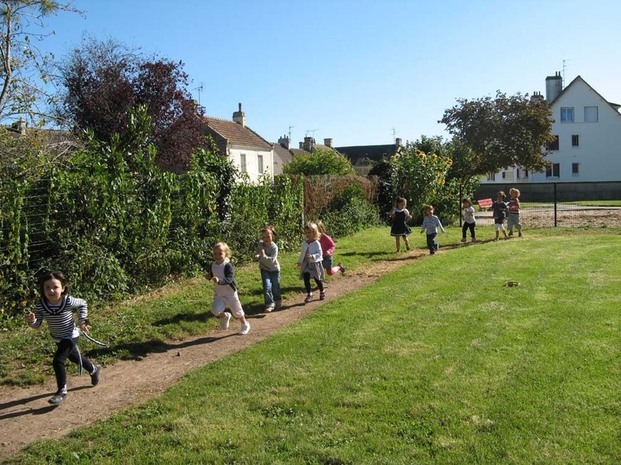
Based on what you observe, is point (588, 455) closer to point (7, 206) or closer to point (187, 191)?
point (7, 206)

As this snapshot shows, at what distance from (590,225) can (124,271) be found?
16.7m

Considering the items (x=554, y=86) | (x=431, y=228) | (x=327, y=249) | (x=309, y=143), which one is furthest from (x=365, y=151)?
Answer: (x=327, y=249)

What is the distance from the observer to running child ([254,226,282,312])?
9.55m

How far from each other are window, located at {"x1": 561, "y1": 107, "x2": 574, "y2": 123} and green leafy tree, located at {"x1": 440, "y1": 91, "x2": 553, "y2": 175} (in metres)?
12.8

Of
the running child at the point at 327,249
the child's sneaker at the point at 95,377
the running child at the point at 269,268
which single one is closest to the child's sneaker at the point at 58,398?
the child's sneaker at the point at 95,377

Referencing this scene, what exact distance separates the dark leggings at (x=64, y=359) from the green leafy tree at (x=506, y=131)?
37.0 meters

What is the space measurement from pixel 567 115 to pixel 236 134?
2920 centimetres

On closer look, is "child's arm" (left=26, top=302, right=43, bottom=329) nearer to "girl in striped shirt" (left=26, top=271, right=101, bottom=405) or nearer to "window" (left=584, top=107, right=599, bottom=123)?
"girl in striped shirt" (left=26, top=271, right=101, bottom=405)

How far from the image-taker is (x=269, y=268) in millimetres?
9609

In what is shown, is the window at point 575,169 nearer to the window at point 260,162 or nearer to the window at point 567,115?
the window at point 567,115

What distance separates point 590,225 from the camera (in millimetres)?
20750

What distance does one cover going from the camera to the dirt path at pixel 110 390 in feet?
16.9

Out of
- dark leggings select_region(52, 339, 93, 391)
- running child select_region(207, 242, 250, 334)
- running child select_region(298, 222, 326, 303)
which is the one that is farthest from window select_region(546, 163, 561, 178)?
dark leggings select_region(52, 339, 93, 391)

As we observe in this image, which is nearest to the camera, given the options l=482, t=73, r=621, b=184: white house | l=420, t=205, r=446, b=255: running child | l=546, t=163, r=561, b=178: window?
l=420, t=205, r=446, b=255: running child
